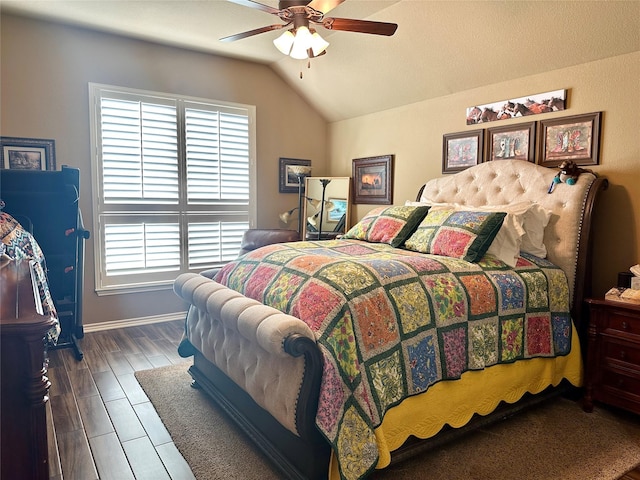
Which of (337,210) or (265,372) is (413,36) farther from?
(265,372)

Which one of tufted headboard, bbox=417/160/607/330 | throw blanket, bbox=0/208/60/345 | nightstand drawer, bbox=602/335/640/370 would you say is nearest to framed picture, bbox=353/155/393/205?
tufted headboard, bbox=417/160/607/330

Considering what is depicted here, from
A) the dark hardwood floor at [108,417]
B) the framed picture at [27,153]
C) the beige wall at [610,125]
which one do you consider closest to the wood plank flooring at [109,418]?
the dark hardwood floor at [108,417]

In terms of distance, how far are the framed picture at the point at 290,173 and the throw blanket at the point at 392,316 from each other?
2.48 meters

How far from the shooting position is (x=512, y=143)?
3.49m

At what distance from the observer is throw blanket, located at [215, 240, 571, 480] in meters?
1.76

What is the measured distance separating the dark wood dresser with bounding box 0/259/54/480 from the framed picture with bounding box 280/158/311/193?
419 centimetres

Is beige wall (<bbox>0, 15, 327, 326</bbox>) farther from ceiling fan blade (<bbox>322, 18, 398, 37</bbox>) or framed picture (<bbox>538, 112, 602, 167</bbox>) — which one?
framed picture (<bbox>538, 112, 602, 167</bbox>)

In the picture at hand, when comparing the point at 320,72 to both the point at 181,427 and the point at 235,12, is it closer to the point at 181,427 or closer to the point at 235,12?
the point at 235,12

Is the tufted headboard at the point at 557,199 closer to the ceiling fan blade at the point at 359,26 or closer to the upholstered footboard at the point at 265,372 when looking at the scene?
the ceiling fan blade at the point at 359,26

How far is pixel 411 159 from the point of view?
4391 millimetres

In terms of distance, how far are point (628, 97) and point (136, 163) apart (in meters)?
4.05

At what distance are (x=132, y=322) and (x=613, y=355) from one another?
403cm

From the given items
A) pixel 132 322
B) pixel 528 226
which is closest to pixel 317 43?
pixel 528 226

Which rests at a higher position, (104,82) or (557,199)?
(104,82)
